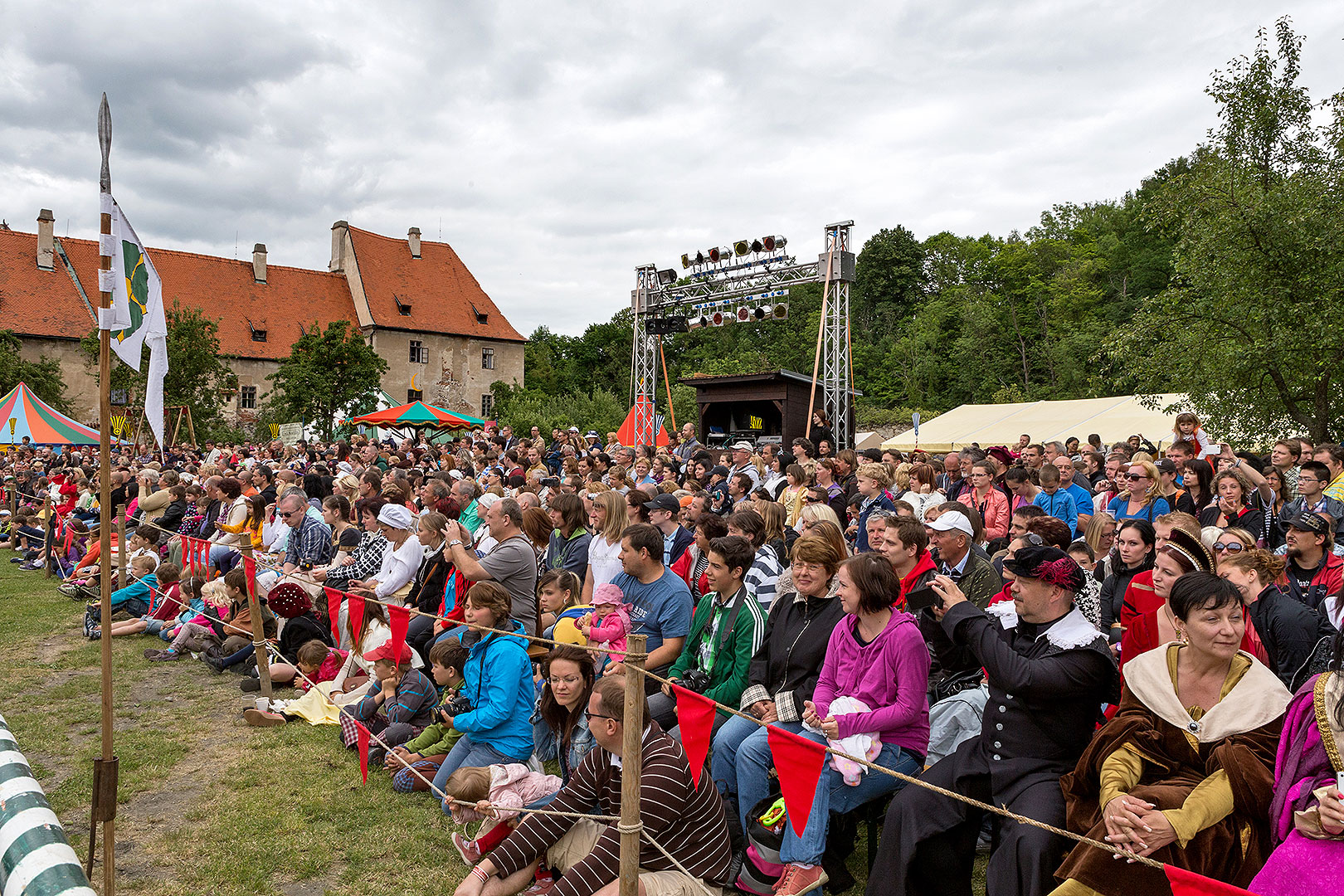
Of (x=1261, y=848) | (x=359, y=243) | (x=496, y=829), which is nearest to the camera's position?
(x=1261, y=848)

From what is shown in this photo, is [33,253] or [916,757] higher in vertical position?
[33,253]

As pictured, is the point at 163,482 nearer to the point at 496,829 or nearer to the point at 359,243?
the point at 496,829

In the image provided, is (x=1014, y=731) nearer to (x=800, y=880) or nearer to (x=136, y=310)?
(x=800, y=880)

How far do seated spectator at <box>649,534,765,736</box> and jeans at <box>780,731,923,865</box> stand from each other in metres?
0.78

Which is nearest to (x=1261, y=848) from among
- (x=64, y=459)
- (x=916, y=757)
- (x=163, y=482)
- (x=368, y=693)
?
(x=916, y=757)

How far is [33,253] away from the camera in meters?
41.6

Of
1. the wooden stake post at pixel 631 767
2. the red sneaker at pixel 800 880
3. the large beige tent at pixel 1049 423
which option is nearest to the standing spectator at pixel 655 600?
the red sneaker at pixel 800 880

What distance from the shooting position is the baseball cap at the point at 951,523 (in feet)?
16.6

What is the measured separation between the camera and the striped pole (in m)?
3.08

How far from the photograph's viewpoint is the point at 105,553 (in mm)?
4238

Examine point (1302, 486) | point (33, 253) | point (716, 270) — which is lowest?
point (1302, 486)

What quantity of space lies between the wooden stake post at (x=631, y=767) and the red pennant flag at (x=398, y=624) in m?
3.16

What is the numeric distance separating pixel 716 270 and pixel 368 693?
1534cm

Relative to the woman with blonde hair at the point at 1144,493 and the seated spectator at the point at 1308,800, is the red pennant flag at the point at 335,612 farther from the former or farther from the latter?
the seated spectator at the point at 1308,800
